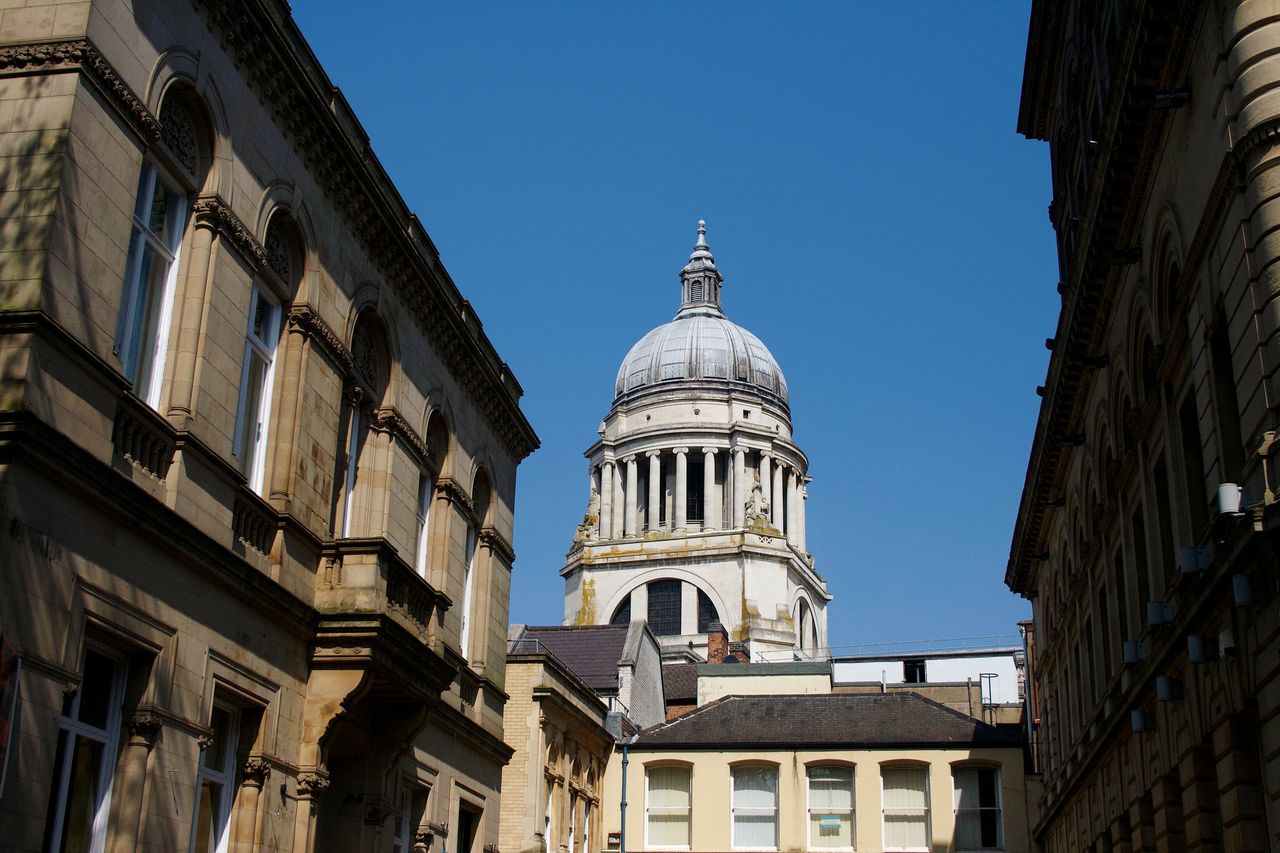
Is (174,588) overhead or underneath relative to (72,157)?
underneath

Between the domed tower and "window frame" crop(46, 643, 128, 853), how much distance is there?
69.2m

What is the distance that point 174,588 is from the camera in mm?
16016

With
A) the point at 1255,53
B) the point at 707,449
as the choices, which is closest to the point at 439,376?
the point at 1255,53

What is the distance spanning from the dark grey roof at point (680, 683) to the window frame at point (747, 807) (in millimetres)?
18191

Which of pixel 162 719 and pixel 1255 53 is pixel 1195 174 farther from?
pixel 162 719

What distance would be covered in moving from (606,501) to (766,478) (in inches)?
393

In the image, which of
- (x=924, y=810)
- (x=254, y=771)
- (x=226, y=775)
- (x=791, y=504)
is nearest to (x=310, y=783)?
(x=254, y=771)

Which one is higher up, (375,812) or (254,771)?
(254,771)

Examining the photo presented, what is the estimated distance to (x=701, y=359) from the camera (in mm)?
97875

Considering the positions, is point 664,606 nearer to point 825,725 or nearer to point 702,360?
point 702,360

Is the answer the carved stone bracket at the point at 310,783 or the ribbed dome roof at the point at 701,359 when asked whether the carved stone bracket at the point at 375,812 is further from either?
the ribbed dome roof at the point at 701,359

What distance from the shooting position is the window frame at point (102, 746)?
46.4ft

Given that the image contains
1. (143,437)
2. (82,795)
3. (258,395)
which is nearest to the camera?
(82,795)

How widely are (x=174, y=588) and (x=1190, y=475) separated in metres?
12.1
